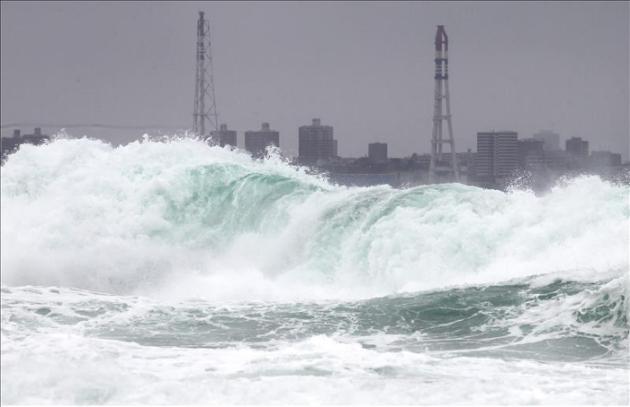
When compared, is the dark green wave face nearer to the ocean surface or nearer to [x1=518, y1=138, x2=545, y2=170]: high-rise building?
the ocean surface

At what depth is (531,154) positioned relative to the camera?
140 ft

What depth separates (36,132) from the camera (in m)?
22.4

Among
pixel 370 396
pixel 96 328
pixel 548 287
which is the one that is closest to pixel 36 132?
pixel 96 328

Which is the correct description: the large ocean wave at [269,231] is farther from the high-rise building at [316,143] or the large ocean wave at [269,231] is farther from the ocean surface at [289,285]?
the high-rise building at [316,143]

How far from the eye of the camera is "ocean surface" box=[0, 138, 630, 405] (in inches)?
492

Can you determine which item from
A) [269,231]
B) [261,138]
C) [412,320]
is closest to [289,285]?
[269,231]

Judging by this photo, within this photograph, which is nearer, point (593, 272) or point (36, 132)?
point (593, 272)

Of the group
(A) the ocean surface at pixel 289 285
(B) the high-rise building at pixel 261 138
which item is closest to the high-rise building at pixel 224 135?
(B) the high-rise building at pixel 261 138

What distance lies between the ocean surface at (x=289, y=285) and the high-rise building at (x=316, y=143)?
1220 centimetres

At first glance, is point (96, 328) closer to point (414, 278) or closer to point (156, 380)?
point (156, 380)

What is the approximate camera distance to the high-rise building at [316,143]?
40.1 m

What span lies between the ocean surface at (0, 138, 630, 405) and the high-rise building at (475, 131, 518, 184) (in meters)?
16.7

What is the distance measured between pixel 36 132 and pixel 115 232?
8.93 ft

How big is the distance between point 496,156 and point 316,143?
26.1 feet
